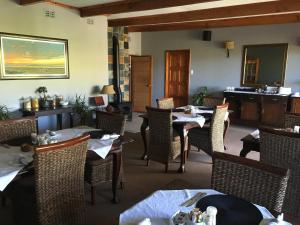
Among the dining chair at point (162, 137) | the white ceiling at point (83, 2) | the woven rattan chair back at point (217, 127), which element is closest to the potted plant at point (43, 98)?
the white ceiling at point (83, 2)

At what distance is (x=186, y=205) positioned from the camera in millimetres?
1402

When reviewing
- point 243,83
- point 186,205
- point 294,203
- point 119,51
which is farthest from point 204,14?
point 186,205

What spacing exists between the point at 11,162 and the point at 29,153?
0.64 ft

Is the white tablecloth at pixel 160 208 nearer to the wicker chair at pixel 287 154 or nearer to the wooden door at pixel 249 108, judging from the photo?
the wicker chair at pixel 287 154

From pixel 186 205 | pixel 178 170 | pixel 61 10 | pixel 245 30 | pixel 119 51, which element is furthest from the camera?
pixel 119 51

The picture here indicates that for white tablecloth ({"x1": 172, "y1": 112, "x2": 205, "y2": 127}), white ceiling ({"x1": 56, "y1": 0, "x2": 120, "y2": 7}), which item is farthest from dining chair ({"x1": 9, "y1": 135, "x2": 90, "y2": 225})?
white ceiling ({"x1": 56, "y1": 0, "x2": 120, "y2": 7})

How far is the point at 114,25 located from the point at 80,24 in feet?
5.14

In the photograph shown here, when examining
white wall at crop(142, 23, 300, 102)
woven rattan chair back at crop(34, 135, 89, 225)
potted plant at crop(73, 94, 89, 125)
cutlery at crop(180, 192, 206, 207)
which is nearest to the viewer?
cutlery at crop(180, 192, 206, 207)

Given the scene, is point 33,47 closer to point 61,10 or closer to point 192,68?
point 61,10

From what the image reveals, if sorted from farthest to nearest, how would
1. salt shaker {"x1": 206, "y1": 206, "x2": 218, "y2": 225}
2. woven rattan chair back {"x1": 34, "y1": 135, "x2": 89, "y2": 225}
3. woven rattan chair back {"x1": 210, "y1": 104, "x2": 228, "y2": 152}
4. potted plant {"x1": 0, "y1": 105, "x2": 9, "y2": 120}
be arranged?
potted plant {"x1": 0, "y1": 105, "x2": 9, "y2": 120}, woven rattan chair back {"x1": 210, "y1": 104, "x2": 228, "y2": 152}, woven rattan chair back {"x1": 34, "y1": 135, "x2": 89, "y2": 225}, salt shaker {"x1": 206, "y1": 206, "x2": 218, "y2": 225}

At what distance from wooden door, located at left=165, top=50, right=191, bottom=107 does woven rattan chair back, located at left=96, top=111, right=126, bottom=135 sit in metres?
4.87

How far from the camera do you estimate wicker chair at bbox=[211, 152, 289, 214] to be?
1.48 m

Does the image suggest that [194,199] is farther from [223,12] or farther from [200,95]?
[200,95]

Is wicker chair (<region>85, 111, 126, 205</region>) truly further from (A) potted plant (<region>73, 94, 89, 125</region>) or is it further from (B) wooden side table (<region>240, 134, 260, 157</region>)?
(A) potted plant (<region>73, 94, 89, 125</region>)
